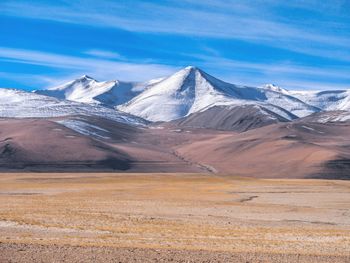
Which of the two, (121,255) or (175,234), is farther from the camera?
(175,234)

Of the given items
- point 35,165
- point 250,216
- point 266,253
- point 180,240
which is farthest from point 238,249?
point 35,165

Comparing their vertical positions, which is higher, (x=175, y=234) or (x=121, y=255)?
(x=121, y=255)

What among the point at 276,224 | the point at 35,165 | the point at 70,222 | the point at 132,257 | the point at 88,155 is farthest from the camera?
the point at 88,155

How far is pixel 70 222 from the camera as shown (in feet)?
139

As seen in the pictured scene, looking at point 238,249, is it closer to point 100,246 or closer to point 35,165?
point 100,246

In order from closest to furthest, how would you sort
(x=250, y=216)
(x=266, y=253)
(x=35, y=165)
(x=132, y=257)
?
(x=132, y=257) < (x=266, y=253) < (x=250, y=216) < (x=35, y=165)

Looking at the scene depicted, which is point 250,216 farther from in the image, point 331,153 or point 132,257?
point 331,153

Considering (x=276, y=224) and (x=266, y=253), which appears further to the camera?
(x=276, y=224)

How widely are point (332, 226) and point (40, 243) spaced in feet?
76.1

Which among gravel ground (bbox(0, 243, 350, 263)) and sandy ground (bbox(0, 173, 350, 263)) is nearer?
gravel ground (bbox(0, 243, 350, 263))

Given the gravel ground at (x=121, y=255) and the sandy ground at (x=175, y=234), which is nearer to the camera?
the gravel ground at (x=121, y=255)

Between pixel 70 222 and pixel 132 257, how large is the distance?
16.8 metres

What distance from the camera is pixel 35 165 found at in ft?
590

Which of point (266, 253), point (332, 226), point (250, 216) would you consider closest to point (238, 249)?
point (266, 253)
